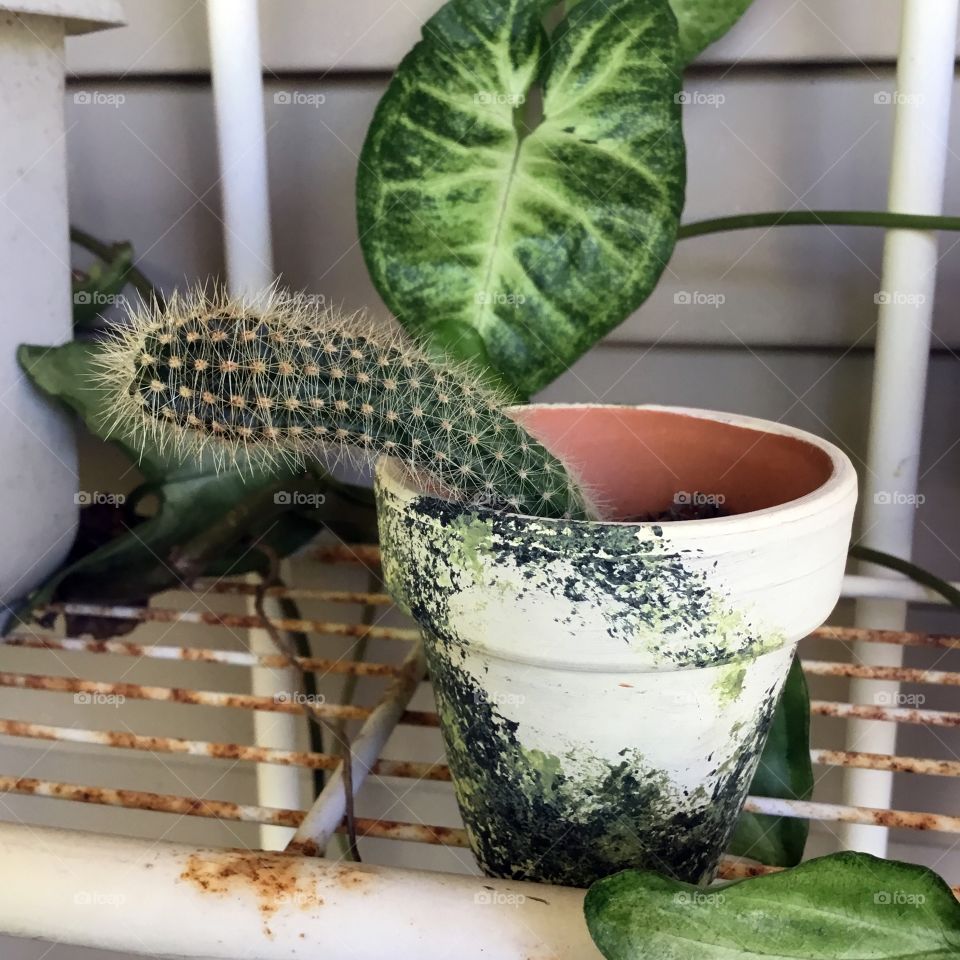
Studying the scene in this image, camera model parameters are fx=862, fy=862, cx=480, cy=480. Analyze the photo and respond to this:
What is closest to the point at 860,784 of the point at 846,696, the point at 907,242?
the point at 846,696

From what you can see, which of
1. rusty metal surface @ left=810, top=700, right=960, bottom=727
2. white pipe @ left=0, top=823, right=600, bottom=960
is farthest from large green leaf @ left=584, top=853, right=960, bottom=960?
rusty metal surface @ left=810, top=700, right=960, bottom=727

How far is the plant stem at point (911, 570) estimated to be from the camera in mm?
702

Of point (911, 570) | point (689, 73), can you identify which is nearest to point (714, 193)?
point (689, 73)

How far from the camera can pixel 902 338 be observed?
2.32 feet

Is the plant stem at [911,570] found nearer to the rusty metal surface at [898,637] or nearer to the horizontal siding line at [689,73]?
the rusty metal surface at [898,637]

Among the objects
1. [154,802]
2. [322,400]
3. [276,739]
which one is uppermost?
[322,400]

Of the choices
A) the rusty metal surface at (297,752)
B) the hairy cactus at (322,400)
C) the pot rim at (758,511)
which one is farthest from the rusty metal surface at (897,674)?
the hairy cactus at (322,400)

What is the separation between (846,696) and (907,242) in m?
0.45

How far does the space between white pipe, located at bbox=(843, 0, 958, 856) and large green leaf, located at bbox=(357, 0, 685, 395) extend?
7.8 inches

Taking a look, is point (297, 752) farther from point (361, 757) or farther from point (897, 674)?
point (897, 674)

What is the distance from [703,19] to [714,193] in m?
0.15

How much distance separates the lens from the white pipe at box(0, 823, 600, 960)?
0.35m

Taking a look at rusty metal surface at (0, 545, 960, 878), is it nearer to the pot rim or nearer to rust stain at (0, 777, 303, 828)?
rust stain at (0, 777, 303, 828)

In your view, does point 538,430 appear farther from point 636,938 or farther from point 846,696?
point 846,696
